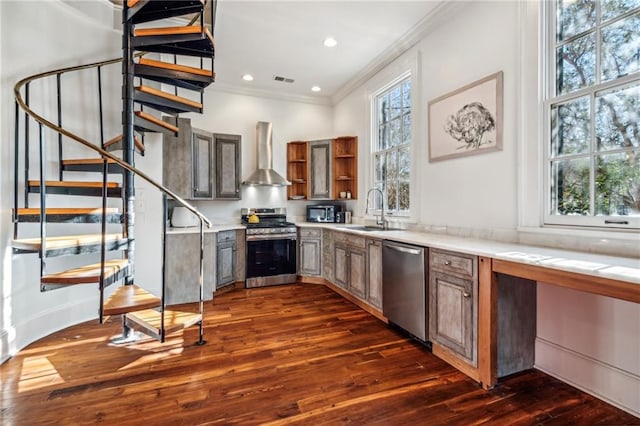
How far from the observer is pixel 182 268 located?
369cm

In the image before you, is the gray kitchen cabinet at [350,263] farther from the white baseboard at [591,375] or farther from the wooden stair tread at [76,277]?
the wooden stair tread at [76,277]

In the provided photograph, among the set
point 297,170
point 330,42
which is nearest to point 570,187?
point 330,42

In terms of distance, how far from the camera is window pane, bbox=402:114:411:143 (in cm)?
381

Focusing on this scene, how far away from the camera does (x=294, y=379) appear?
2096 mm

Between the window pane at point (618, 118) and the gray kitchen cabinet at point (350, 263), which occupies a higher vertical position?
the window pane at point (618, 118)

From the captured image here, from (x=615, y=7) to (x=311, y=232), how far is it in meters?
3.78

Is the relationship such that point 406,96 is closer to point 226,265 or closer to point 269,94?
point 269,94

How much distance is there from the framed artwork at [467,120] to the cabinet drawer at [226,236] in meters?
2.81

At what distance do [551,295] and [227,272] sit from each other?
359 cm

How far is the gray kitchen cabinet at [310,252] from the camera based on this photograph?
4.66 meters

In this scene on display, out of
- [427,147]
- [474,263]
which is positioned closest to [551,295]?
[474,263]

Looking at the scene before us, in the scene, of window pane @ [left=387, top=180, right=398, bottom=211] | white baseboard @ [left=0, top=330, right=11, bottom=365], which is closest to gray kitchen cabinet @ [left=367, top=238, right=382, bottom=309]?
window pane @ [left=387, top=180, right=398, bottom=211]

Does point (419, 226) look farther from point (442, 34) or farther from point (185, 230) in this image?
point (185, 230)

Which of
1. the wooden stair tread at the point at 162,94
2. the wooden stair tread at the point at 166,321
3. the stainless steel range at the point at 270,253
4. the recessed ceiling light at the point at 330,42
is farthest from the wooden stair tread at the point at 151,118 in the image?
the recessed ceiling light at the point at 330,42
